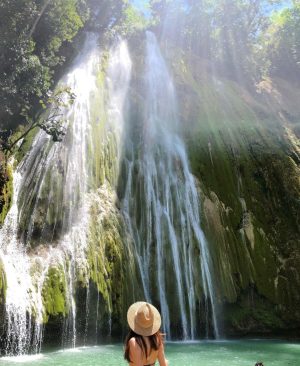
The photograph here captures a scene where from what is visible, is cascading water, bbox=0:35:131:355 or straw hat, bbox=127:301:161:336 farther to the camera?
cascading water, bbox=0:35:131:355

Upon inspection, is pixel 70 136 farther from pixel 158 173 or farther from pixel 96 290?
pixel 96 290

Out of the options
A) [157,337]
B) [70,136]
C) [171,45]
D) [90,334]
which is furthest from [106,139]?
[157,337]

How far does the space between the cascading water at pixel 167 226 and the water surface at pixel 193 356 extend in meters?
1.87

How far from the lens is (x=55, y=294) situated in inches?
500

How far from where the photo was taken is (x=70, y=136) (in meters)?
17.3

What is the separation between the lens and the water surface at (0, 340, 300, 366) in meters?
10.5

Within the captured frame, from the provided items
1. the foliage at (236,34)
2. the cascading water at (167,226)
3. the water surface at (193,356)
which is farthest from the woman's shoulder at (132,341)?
the foliage at (236,34)

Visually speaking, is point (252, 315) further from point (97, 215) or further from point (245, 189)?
point (97, 215)

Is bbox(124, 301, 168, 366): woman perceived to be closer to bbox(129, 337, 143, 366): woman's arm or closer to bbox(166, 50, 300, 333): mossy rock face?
bbox(129, 337, 143, 366): woman's arm

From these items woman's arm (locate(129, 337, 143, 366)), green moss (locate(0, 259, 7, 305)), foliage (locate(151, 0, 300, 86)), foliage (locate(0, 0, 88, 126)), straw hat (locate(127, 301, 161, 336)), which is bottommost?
woman's arm (locate(129, 337, 143, 366))

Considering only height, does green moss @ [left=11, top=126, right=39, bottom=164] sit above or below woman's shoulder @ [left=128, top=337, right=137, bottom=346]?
above

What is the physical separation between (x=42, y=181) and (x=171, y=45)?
18.1 metres

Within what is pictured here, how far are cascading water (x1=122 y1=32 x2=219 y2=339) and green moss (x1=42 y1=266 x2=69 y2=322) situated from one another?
3567 mm

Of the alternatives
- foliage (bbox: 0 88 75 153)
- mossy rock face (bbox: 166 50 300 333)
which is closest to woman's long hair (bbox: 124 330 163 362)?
foliage (bbox: 0 88 75 153)
